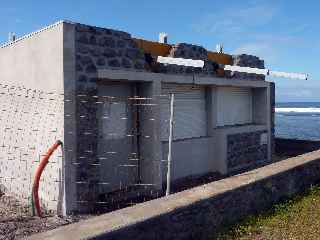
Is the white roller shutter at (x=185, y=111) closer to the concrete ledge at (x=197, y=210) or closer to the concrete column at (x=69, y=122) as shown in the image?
the concrete column at (x=69, y=122)

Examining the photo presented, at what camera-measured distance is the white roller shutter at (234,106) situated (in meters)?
13.4

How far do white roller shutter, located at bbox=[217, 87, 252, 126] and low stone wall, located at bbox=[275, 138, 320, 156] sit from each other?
3.69 metres

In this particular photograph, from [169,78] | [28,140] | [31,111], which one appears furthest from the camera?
[169,78]

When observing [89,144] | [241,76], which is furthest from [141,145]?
[241,76]

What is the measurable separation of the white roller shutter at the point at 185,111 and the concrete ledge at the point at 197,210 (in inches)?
155

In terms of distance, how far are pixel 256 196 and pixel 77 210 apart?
12.2ft

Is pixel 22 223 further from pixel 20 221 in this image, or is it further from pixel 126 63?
pixel 126 63

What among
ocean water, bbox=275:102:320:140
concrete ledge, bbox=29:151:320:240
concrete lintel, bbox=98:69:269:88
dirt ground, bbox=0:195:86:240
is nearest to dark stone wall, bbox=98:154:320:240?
concrete ledge, bbox=29:151:320:240

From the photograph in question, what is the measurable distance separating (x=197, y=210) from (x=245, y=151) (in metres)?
9.00

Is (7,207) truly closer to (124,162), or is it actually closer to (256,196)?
(124,162)

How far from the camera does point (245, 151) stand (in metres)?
13.9

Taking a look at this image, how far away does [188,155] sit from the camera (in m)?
11.7

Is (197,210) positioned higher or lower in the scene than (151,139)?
lower

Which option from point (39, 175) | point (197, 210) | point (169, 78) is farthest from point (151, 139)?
point (197, 210)
